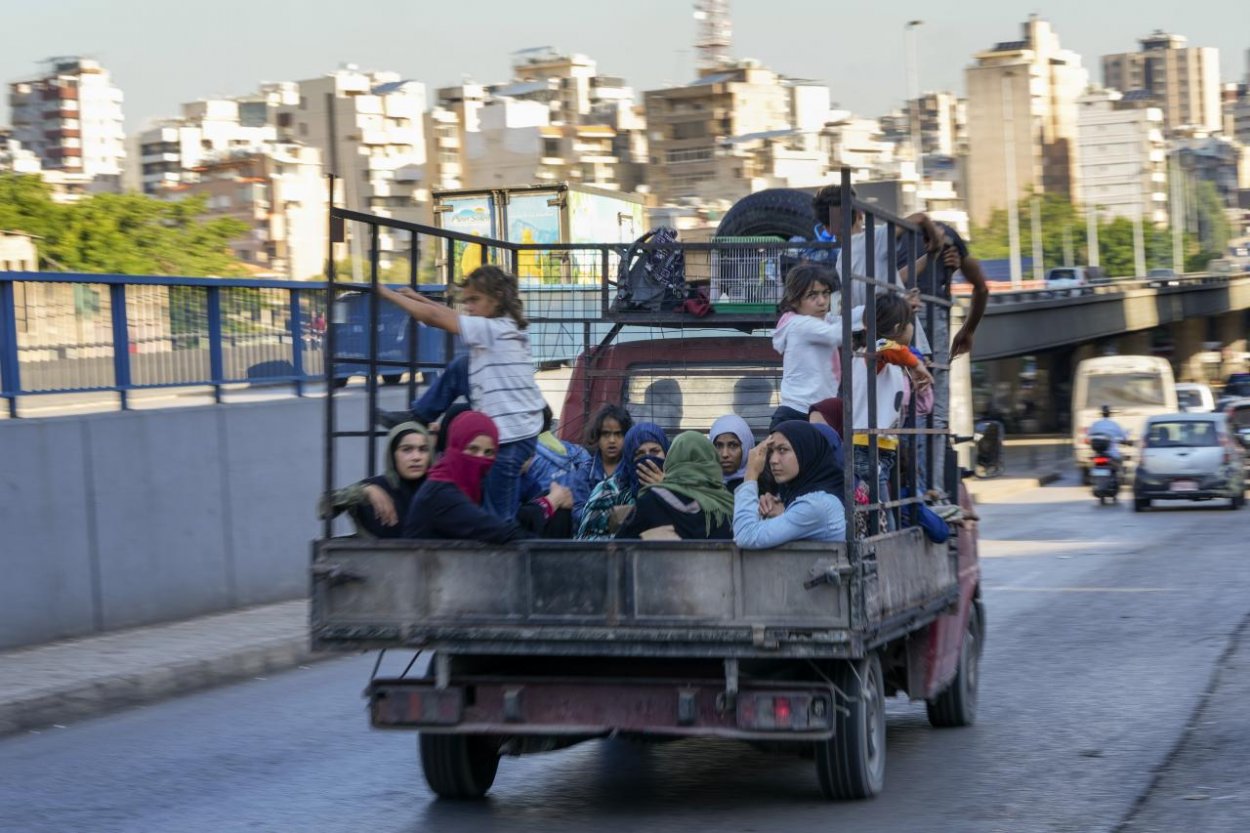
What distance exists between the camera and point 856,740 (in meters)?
6.84

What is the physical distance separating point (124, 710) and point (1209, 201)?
591 ft

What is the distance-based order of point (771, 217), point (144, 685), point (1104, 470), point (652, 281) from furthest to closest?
point (1104, 470) < point (144, 685) < point (771, 217) < point (652, 281)

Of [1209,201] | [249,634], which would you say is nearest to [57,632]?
[249,634]

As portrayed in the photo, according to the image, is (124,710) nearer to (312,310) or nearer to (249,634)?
(249,634)

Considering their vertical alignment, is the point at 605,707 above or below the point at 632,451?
below

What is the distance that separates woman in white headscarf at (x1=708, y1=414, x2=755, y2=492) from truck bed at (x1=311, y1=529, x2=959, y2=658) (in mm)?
870

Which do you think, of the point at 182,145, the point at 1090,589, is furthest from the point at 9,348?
the point at 182,145

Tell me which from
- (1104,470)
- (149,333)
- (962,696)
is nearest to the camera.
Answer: (962,696)

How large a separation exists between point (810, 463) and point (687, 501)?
578 millimetres

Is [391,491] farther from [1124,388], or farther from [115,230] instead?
[115,230]

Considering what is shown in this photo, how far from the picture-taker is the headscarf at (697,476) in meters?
7.02

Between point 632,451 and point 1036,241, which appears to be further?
point 1036,241

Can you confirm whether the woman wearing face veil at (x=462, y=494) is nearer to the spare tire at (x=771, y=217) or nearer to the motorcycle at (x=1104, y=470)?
the spare tire at (x=771, y=217)

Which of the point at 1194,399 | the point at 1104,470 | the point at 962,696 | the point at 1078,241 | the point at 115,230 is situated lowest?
the point at 1104,470
